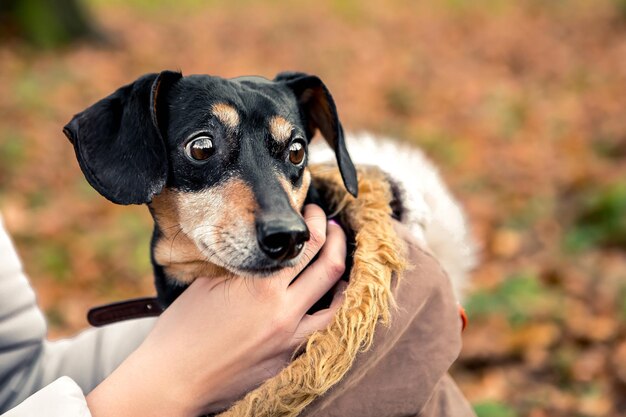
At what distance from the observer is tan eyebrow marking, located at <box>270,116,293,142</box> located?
2164 mm

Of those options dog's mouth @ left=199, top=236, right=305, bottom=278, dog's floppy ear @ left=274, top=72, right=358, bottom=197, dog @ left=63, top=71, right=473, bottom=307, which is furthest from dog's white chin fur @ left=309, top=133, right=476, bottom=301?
dog's mouth @ left=199, top=236, right=305, bottom=278

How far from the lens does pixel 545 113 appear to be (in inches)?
328

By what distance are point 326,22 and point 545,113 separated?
642 cm

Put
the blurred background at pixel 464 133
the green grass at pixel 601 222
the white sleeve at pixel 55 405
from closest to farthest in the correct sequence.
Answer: the white sleeve at pixel 55 405 < the blurred background at pixel 464 133 < the green grass at pixel 601 222

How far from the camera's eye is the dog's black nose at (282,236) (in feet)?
6.15

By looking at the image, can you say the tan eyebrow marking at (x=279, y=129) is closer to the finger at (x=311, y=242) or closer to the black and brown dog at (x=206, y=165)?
the black and brown dog at (x=206, y=165)

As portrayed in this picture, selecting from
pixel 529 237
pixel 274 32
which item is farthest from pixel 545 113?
pixel 274 32

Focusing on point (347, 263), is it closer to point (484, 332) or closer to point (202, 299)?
point (202, 299)

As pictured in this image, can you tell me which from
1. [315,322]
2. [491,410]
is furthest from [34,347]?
[491,410]

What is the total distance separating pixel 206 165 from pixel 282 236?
0.39 m

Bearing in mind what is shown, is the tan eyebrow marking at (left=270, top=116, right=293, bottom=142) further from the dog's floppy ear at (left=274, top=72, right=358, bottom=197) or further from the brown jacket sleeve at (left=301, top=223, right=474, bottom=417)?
the brown jacket sleeve at (left=301, top=223, right=474, bottom=417)

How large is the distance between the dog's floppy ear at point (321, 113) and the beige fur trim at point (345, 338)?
25 cm

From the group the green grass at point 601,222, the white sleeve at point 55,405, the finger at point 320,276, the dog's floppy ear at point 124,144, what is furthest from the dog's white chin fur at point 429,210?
the green grass at point 601,222

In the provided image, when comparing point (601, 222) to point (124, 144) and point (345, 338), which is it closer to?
point (345, 338)
